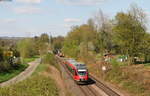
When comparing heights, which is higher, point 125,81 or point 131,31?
point 131,31

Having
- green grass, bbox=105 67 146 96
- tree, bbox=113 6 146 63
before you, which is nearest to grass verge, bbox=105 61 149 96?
green grass, bbox=105 67 146 96

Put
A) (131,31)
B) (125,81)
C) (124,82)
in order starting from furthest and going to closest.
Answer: (131,31) < (125,81) < (124,82)

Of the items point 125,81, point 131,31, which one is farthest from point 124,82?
point 131,31

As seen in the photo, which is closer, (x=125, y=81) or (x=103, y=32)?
(x=125, y=81)

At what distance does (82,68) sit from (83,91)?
5913mm

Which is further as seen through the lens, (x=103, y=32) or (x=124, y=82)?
(x=103, y=32)

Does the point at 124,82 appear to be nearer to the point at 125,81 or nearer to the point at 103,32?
the point at 125,81

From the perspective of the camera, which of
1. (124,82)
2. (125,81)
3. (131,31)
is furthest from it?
(131,31)

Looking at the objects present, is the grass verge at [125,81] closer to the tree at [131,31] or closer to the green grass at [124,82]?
the green grass at [124,82]

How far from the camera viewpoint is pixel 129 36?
69625mm

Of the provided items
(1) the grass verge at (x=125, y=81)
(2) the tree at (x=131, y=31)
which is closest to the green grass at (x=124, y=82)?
(1) the grass verge at (x=125, y=81)

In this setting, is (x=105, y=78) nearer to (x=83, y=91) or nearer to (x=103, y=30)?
(x=83, y=91)

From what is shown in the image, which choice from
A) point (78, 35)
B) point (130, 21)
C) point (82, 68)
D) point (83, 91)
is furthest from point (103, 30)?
point (83, 91)

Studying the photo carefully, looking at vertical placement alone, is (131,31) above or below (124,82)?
above
